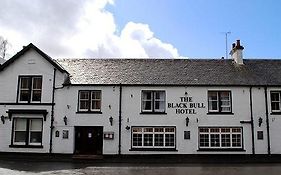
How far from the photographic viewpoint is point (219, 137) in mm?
24641

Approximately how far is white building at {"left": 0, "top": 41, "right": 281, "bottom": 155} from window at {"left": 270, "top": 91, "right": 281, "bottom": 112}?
74 millimetres

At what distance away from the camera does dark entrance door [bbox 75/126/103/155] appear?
24.9 m

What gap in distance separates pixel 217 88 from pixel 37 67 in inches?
569

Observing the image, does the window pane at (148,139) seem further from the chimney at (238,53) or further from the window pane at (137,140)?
the chimney at (238,53)

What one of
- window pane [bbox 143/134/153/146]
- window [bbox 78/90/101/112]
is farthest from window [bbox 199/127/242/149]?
window [bbox 78/90/101/112]

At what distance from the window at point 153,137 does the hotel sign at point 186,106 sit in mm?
1539

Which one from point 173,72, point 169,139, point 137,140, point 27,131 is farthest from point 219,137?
point 27,131

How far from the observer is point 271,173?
1719cm

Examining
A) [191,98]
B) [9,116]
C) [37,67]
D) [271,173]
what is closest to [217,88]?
[191,98]

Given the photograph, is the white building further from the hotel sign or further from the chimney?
the chimney

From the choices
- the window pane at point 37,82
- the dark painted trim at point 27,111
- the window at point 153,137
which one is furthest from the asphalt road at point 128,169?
the window pane at point 37,82

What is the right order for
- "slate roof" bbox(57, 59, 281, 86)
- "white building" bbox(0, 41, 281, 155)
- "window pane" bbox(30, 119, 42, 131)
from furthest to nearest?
"slate roof" bbox(57, 59, 281, 86), "window pane" bbox(30, 119, 42, 131), "white building" bbox(0, 41, 281, 155)

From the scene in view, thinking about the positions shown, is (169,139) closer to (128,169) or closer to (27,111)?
(128,169)

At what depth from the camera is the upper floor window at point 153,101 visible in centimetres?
2518
